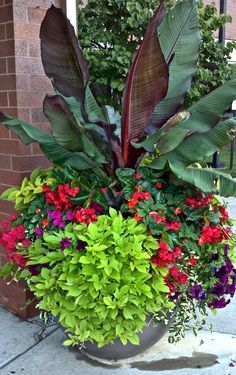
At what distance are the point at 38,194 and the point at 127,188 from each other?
66 cm

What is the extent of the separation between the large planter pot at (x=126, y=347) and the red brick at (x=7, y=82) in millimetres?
1909

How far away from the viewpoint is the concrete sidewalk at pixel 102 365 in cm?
311

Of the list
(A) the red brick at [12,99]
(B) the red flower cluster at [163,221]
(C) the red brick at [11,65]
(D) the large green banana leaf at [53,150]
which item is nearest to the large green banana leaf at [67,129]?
(D) the large green banana leaf at [53,150]

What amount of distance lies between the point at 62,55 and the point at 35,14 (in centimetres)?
78

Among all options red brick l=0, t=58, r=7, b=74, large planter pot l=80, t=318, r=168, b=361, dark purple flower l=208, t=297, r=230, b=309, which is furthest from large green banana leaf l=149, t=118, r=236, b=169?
red brick l=0, t=58, r=7, b=74

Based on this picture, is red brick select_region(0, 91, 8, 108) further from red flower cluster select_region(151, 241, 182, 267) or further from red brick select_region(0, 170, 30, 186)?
red flower cluster select_region(151, 241, 182, 267)

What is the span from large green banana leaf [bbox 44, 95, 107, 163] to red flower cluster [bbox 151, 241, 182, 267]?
665mm

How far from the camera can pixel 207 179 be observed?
283 centimetres

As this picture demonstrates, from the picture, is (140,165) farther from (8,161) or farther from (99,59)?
(99,59)

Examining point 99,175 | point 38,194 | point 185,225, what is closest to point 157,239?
point 185,225

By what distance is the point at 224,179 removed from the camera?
2.87 m

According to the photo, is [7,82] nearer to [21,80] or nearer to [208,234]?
[21,80]

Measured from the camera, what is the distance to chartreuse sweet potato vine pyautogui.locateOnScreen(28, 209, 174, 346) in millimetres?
2684

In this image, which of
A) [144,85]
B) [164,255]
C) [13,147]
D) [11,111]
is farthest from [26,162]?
[164,255]
